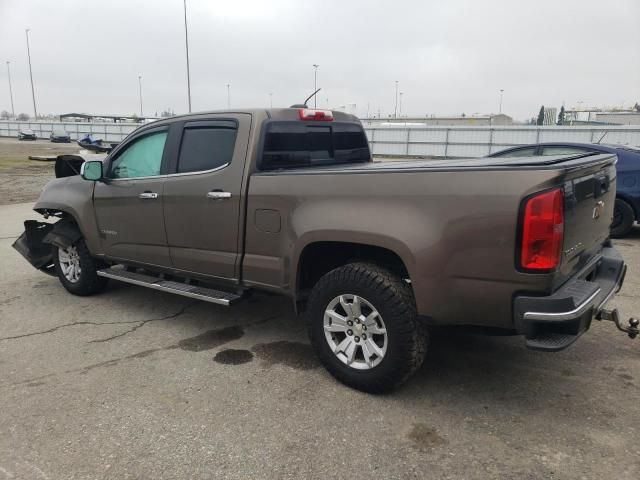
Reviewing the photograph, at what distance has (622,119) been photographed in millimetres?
57969

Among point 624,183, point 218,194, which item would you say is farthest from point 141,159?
point 624,183

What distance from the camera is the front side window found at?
15.0 feet

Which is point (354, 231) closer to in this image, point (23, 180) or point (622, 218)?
point (622, 218)

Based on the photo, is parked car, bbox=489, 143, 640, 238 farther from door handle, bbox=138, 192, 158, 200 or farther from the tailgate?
door handle, bbox=138, 192, 158, 200

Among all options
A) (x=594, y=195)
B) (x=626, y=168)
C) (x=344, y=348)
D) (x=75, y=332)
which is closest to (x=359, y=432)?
(x=344, y=348)

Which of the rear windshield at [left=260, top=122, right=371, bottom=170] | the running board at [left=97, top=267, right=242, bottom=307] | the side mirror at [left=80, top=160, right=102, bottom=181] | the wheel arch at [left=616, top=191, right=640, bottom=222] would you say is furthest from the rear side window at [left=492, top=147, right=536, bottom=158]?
the side mirror at [left=80, top=160, right=102, bottom=181]

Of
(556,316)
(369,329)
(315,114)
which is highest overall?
(315,114)

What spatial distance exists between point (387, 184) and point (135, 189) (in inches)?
103

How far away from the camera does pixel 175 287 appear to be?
4.41 meters

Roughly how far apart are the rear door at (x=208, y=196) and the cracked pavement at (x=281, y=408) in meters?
0.71

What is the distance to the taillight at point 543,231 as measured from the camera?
259 centimetres

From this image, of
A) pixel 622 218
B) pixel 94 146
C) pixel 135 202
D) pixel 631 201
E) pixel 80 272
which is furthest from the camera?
pixel 94 146

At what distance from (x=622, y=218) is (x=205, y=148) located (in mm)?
6892

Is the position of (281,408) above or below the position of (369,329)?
below
